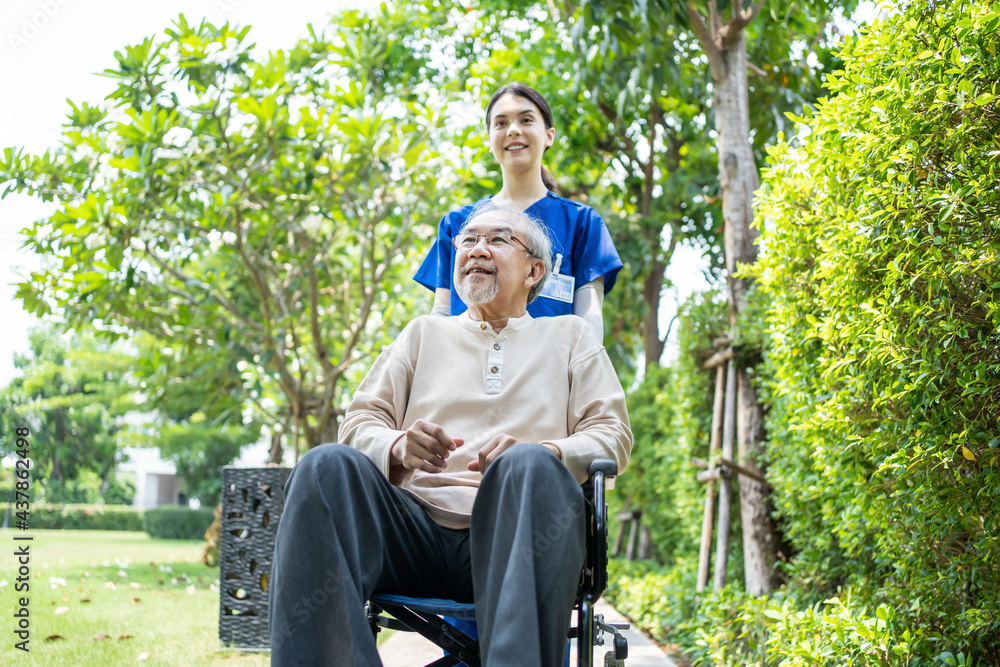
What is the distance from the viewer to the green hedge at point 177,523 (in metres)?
18.2

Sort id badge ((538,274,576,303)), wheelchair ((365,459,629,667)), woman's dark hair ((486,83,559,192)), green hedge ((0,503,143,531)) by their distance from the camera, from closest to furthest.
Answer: wheelchair ((365,459,629,667)), id badge ((538,274,576,303)), woman's dark hair ((486,83,559,192)), green hedge ((0,503,143,531))

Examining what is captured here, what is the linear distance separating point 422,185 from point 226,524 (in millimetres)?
3109

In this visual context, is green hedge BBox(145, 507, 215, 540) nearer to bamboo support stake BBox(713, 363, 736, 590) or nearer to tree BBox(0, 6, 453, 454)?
tree BBox(0, 6, 453, 454)

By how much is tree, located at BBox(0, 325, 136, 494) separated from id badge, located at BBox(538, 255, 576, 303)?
14611 mm

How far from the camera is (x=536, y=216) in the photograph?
8.21 feet

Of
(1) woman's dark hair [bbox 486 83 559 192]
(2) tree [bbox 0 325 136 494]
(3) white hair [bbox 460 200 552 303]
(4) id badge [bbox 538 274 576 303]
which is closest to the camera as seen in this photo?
(3) white hair [bbox 460 200 552 303]

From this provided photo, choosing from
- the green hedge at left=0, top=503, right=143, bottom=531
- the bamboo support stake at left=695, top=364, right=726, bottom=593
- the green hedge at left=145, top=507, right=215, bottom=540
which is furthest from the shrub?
the green hedge at left=145, top=507, right=215, bottom=540

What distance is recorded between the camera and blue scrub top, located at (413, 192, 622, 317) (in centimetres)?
249

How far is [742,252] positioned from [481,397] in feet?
9.55

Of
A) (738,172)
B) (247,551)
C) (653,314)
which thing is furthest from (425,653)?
(653,314)

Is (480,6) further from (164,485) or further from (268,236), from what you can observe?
(164,485)

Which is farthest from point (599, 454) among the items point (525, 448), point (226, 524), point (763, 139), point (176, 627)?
point (763, 139)

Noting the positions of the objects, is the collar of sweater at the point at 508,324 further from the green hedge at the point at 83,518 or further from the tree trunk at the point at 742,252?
the green hedge at the point at 83,518

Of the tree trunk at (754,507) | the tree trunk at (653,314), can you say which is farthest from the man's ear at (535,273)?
the tree trunk at (653,314)
